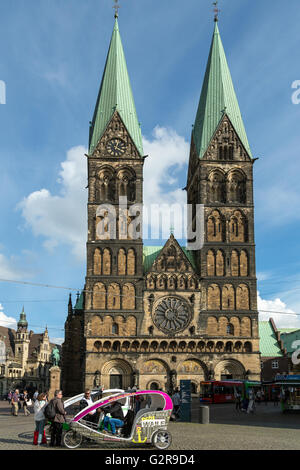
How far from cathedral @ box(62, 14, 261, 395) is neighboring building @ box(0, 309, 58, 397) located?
5691 centimetres

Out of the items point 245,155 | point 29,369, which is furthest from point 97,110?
point 29,369

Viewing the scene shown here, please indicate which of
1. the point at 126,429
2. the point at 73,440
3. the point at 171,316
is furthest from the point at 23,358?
the point at 126,429

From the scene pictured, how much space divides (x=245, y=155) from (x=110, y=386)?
28.4 meters

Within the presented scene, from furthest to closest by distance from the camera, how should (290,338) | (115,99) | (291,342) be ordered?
(290,338)
(291,342)
(115,99)

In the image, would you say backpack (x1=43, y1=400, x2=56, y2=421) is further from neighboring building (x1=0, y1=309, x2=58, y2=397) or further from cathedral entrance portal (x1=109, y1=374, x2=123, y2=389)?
neighboring building (x1=0, y1=309, x2=58, y2=397)

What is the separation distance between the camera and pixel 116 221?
2253 inches

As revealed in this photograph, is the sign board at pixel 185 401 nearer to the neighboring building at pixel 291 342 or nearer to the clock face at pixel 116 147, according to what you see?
the clock face at pixel 116 147

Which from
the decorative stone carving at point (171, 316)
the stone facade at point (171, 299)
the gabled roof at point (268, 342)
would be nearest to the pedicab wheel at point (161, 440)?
the stone facade at point (171, 299)

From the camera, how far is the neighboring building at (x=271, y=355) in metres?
72.5

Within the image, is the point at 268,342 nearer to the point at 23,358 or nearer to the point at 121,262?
the point at 121,262

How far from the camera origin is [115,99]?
6172 cm

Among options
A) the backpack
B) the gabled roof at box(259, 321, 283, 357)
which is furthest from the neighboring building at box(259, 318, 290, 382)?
the backpack

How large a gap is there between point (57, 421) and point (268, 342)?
207 ft

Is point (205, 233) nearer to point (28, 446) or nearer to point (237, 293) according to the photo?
point (237, 293)
